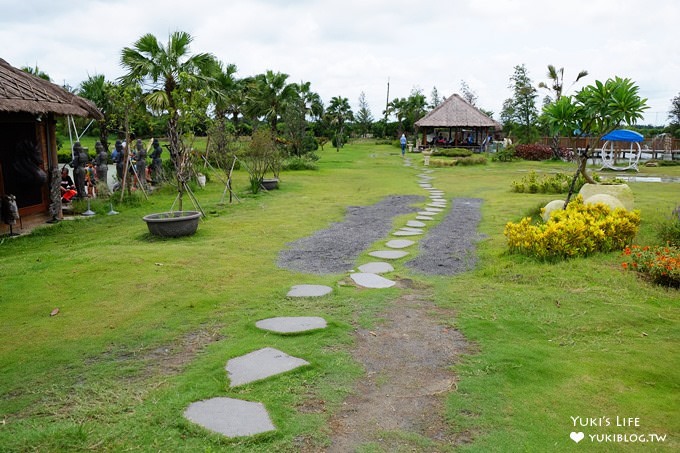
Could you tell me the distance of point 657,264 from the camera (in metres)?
5.48

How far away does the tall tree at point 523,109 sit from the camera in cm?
3391

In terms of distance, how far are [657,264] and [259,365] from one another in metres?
4.38

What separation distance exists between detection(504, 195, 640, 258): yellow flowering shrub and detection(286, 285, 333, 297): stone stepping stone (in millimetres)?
2746

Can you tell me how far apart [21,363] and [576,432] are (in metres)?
3.61

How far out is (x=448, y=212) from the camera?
36.1 feet

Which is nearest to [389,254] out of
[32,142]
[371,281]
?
[371,281]

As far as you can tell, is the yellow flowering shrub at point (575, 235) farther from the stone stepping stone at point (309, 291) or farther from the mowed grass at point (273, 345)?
the stone stepping stone at point (309, 291)

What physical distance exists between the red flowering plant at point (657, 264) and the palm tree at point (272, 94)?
2792 centimetres

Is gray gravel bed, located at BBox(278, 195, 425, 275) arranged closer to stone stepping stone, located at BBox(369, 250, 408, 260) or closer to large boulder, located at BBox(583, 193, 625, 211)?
stone stepping stone, located at BBox(369, 250, 408, 260)

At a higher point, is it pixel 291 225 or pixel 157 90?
pixel 157 90

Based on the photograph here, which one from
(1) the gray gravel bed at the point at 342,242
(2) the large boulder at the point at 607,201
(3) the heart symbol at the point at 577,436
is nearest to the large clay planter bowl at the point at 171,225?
(1) the gray gravel bed at the point at 342,242

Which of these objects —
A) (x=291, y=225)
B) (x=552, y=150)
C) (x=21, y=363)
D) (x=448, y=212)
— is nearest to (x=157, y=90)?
(x=291, y=225)

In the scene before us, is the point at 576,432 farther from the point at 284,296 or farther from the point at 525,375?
the point at 284,296

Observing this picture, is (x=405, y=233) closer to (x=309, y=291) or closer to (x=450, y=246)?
(x=450, y=246)
